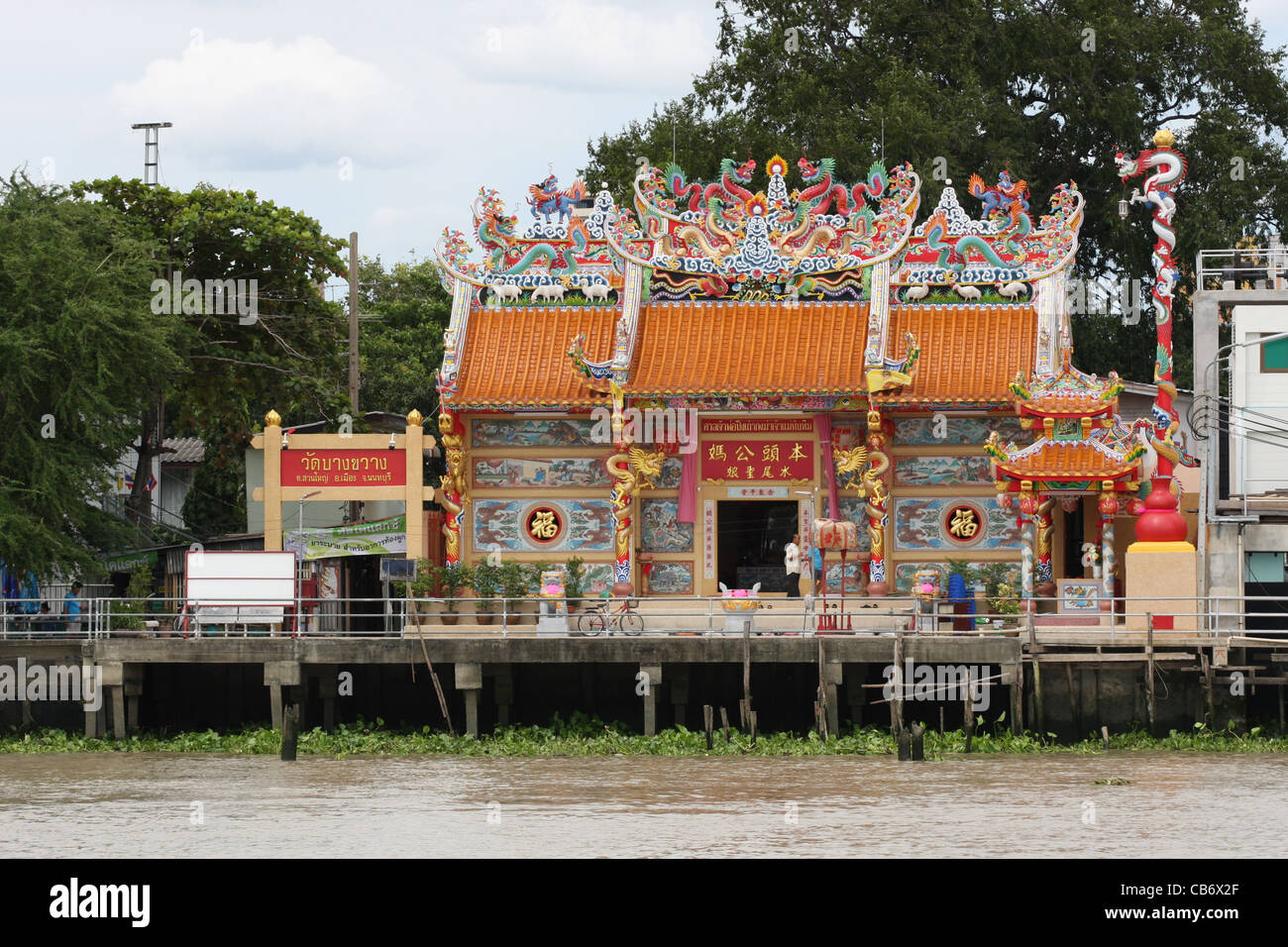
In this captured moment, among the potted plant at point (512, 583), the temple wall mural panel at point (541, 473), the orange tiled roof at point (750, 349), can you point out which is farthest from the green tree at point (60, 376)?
the orange tiled roof at point (750, 349)

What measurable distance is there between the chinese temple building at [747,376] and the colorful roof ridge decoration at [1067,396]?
49.4 inches

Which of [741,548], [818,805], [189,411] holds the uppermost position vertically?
[189,411]

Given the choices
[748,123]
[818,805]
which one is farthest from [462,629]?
[748,123]

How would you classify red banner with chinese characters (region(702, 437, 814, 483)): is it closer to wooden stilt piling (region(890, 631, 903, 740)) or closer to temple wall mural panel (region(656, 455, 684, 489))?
temple wall mural panel (region(656, 455, 684, 489))

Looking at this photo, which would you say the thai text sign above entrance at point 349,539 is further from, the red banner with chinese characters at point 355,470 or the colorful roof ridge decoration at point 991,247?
the colorful roof ridge decoration at point 991,247

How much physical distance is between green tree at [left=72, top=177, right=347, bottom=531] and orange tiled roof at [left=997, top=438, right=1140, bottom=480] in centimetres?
1699

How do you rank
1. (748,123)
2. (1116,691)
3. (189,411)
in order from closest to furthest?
(1116,691) < (189,411) < (748,123)

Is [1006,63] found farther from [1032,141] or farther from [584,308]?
[584,308]

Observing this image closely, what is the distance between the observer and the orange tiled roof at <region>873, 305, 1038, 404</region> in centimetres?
4181

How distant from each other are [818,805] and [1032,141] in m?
31.7

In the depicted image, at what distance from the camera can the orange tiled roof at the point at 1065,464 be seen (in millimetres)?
39375

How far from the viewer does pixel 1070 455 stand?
39.7 meters

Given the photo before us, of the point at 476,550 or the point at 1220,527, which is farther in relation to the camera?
the point at 476,550

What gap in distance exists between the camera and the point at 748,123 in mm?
57844
